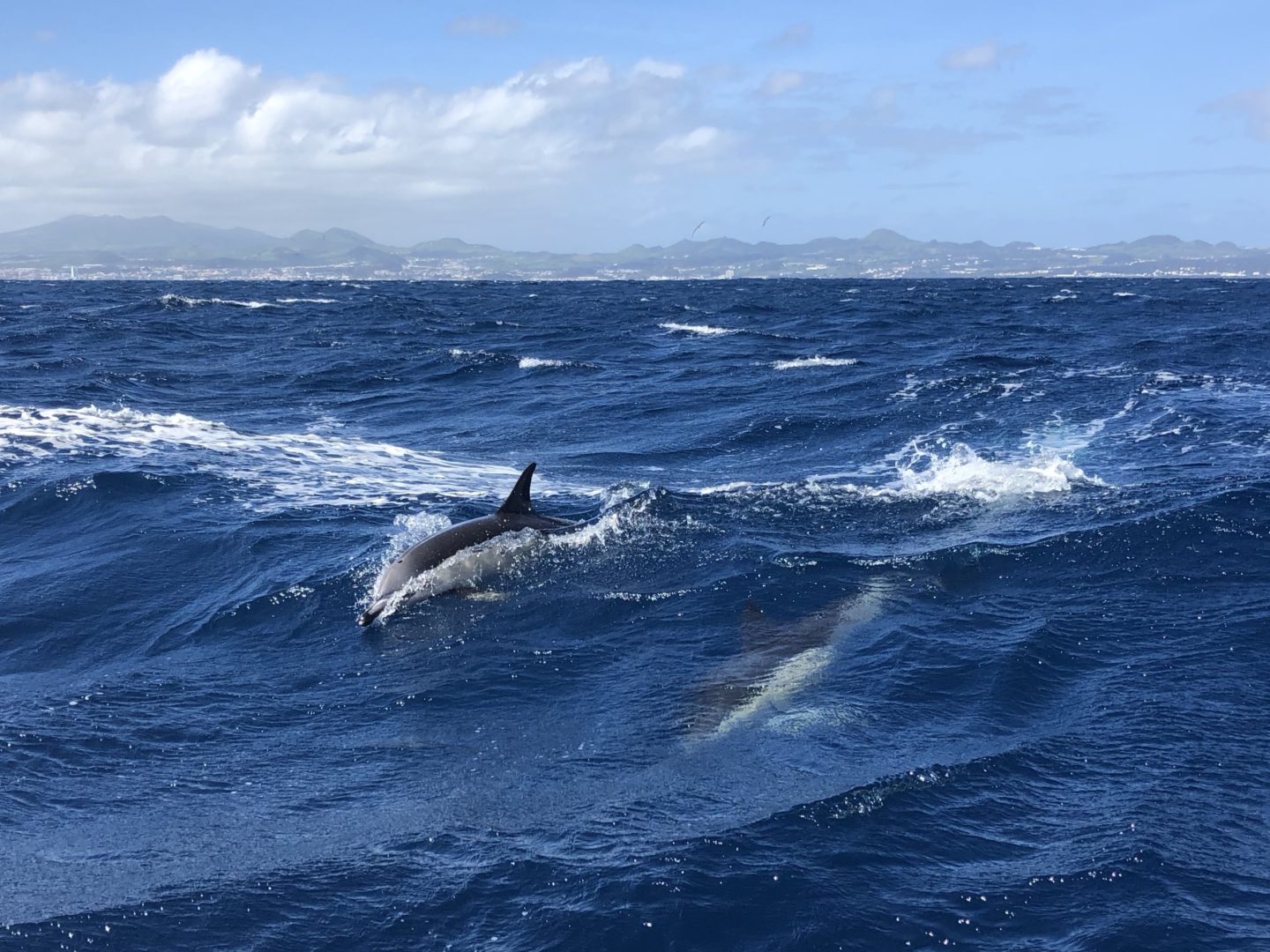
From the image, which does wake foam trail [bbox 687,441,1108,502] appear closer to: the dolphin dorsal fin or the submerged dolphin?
the dolphin dorsal fin

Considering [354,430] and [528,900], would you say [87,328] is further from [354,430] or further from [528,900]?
[528,900]

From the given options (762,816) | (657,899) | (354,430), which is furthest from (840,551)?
(354,430)

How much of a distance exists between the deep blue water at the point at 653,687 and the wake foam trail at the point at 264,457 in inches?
7.7

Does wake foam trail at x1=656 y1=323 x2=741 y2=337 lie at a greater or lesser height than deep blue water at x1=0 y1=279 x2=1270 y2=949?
greater

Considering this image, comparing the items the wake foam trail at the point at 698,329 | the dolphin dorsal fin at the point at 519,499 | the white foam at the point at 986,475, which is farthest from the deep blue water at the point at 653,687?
the wake foam trail at the point at 698,329

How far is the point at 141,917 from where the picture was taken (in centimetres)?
849

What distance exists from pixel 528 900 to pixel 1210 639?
987cm

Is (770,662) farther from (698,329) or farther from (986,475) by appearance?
(698,329)

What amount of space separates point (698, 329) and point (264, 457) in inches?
1571


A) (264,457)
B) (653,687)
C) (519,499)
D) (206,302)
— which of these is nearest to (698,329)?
(264,457)

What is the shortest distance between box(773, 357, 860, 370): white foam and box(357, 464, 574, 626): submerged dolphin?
89.4ft

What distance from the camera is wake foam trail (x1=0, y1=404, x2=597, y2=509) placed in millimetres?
23656

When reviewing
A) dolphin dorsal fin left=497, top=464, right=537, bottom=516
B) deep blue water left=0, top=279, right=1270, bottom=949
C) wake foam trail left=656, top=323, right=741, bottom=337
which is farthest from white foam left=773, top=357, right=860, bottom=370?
dolphin dorsal fin left=497, top=464, right=537, bottom=516

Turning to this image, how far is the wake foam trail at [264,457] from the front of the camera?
23.7 metres
